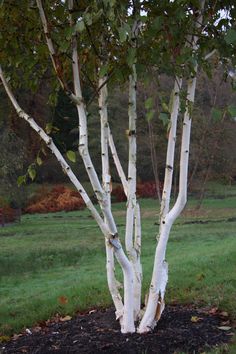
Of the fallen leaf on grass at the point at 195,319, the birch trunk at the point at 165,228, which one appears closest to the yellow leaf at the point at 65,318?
the birch trunk at the point at 165,228

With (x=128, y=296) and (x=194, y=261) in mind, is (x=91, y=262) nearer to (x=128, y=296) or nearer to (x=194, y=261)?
(x=194, y=261)

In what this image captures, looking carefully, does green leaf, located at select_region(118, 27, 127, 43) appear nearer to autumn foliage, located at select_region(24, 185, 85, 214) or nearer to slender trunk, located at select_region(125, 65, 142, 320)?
slender trunk, located at select_region(125, 65, 142, 320)

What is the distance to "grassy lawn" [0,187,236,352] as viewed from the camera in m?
6.61

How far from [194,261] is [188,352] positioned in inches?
192

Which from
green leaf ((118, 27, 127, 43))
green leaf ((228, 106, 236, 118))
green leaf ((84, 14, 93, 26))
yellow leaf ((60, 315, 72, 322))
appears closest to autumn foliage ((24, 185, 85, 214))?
yellow leaf ((60, 315, 72, 322))

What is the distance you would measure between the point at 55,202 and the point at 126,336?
32.8 metres

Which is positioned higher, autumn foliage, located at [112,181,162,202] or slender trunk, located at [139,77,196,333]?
slender trunk, located at [139,77,196,333]

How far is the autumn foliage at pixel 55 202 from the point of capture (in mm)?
36406

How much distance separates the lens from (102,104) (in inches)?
212

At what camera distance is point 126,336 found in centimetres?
500

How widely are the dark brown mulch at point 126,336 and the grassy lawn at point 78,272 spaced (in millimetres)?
488

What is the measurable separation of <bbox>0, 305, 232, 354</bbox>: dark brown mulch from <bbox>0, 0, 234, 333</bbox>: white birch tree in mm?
210

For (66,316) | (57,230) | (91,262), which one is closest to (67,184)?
(57,230)

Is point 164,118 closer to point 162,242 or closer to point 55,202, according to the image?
point 162,242
